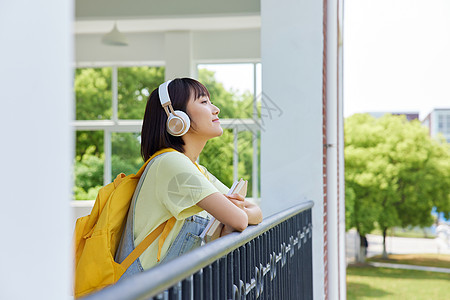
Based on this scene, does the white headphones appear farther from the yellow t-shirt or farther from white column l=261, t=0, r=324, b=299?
white column l=261, t=0, r=324, b=299

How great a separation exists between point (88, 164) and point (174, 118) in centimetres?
1199

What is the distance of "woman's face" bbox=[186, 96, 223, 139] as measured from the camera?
2209 mm

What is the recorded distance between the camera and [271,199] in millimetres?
3734

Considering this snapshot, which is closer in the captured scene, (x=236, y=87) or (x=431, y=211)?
(x=236, y=87)

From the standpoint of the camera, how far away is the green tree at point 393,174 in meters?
30.4

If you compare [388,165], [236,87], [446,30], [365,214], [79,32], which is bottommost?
[365,214]

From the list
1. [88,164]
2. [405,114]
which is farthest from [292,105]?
[405,114]

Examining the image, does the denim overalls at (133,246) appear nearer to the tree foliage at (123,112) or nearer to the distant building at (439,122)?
the tree foliage at (123,112)

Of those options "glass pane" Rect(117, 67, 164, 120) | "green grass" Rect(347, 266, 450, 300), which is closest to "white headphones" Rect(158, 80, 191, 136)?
"glass pane" Rect(117, 67, 164, 120)

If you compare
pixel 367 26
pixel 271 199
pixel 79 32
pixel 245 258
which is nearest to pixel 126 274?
pixel 245 258

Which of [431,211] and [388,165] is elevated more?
[388,165]

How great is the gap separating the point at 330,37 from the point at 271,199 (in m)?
1.28

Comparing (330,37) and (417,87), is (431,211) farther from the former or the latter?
(330,37)

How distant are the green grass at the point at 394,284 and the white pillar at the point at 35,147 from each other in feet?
103
